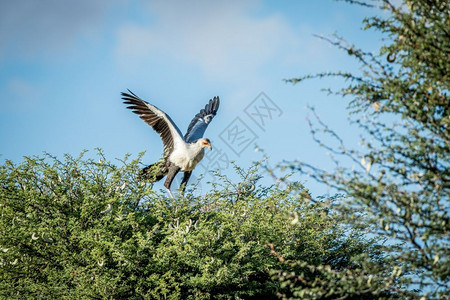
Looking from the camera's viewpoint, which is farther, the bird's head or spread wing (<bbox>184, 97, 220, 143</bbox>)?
spread wing (<bbox>184, 97, 220, 143</bbox>)

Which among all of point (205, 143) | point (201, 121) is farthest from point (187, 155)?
point (201, 121)

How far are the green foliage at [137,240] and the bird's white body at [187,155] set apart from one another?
960 mm

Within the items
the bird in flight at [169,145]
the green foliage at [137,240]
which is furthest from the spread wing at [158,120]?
the green foliage at [137,240]

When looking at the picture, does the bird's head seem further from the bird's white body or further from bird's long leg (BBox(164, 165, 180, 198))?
bird's long leg (BBox(164, 165, 180, 198))

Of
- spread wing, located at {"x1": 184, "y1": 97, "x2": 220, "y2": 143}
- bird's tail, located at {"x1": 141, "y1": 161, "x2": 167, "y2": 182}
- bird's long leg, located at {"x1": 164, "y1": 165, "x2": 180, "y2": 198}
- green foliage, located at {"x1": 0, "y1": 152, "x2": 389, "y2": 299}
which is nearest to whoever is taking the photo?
green foliage, located at {"x1": 0, "y1": 152, "x2": 389, "y2": 299}

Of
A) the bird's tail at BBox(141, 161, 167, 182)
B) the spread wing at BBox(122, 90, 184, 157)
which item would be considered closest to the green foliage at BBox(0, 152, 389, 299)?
the bird's tail at BBox(141, 161, 167, 182)

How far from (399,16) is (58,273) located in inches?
298

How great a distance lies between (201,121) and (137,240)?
636 cm

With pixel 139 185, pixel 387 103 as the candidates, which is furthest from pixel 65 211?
pixel 387 103

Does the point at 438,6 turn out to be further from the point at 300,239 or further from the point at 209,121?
the point at 209,121

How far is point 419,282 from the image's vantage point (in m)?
5.43

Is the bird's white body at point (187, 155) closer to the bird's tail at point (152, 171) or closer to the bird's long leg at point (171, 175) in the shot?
the bird's long leg at point (171, 175)

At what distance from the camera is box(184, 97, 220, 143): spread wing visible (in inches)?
576

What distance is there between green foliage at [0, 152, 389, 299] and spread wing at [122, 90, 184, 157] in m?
1.75
